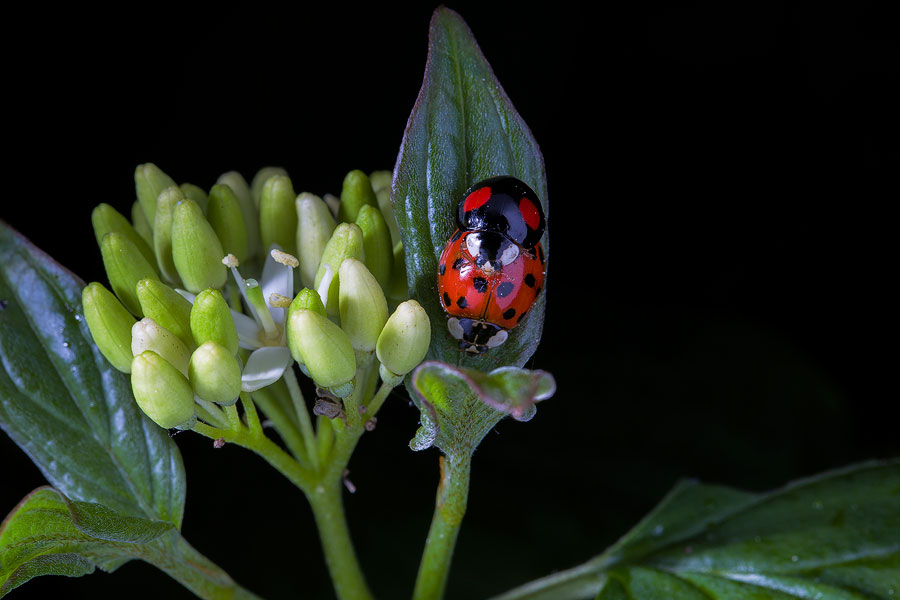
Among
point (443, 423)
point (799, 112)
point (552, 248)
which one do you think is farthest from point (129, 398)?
point (799, 112)

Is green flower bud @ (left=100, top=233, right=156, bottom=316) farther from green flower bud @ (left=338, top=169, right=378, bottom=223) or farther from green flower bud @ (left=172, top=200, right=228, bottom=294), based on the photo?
green flower bud @ (left=338, top=169, right=378, bottom=223)

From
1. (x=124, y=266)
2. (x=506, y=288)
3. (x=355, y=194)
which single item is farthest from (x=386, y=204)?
(x=124, y=266)

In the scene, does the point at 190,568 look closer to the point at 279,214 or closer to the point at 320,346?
the point at 320,346

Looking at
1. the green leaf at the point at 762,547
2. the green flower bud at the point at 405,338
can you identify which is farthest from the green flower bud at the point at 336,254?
the green leaf at the point at 762,547

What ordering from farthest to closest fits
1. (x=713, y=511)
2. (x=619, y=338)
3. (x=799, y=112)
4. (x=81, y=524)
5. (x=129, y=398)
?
(x=619, y=338) → (x=799, y=112) → (x=713, y=511) → (x=129, y=398) → (x=81, y=524)

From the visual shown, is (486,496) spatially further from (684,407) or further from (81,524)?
(81,524)

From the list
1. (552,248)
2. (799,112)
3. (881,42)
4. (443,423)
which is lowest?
(443,423)

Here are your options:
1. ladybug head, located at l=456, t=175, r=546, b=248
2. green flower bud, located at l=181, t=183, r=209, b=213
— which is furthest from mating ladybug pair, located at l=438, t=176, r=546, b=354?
green flower bud, located at l=181, t=183, r=209, b=213

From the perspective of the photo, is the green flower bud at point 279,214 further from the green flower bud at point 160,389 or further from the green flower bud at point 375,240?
the green flower bud at point 160,389
